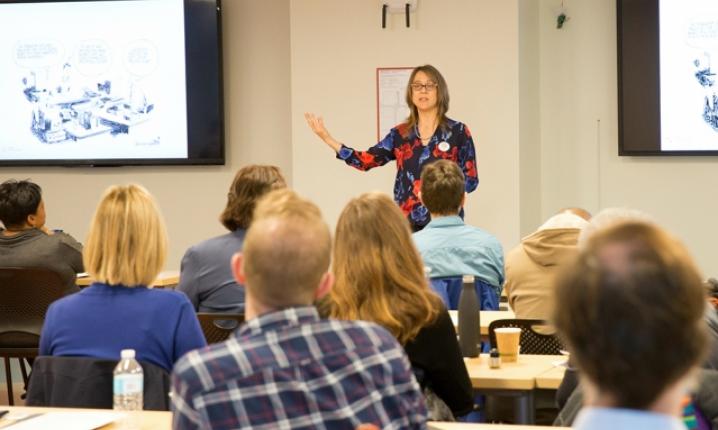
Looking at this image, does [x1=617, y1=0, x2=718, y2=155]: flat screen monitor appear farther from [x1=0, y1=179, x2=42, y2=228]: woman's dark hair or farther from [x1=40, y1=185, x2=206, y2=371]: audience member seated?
[x1=40, y1=185, x2=206, y2=371]: audience member seated

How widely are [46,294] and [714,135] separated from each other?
4.47 meters

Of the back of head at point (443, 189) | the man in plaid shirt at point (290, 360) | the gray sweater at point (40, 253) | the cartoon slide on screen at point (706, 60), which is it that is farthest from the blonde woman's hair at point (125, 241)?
the cartoon slide on screen at point (706, 60)

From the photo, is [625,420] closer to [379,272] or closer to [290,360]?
[290,360]

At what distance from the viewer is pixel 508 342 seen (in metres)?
3.32

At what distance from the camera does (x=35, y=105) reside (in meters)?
7.96

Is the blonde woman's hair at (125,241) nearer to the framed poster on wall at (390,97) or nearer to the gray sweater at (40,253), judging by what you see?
the gray sweater at (40,253)

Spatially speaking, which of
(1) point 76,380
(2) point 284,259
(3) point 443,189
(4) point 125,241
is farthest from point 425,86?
(2) point 284,259

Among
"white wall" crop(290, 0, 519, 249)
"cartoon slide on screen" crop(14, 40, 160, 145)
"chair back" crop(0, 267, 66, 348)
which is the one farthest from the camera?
"cartoon slide on screen" crop(14, 40, 160, 145)

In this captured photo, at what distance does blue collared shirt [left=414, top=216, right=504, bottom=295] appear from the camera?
429 centimetres

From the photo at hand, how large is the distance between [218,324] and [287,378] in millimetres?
2029

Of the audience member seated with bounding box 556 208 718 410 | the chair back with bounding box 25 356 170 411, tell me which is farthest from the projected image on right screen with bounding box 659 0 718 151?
the chair back with bounding box 25 356 170 411

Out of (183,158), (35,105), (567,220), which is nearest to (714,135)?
(567,220)

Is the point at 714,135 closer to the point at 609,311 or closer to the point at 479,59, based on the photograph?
the point at 479,59

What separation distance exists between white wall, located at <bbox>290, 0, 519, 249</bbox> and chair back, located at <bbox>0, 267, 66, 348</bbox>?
2617mm
